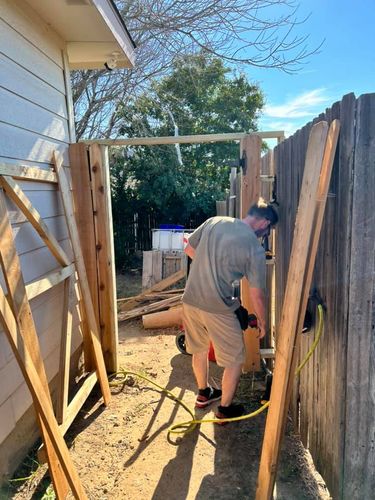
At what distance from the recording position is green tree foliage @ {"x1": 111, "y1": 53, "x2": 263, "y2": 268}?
1090 cm

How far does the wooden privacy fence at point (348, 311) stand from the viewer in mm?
1707

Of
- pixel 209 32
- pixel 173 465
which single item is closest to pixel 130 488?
pixel 173 465

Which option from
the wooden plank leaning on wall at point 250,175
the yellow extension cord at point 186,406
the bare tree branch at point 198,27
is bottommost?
the yellow extension cord at point 186,406

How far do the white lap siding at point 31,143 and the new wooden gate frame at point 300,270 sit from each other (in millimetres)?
1719

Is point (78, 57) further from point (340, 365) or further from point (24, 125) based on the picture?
point (340, 365)

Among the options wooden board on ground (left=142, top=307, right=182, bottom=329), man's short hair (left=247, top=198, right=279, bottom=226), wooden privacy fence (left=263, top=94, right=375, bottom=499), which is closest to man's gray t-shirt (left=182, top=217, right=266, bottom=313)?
man's short hair (left=247, top=198, right=279, bottom=226)

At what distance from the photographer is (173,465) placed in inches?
105

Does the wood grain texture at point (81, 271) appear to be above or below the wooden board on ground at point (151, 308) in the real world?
above

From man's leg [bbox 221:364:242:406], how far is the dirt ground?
24 centimetres

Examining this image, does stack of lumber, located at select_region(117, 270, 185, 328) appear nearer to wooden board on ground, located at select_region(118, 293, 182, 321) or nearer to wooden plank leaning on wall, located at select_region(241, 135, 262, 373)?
→ wooden board on ground, located at select_region(118, 293, 182, 321)

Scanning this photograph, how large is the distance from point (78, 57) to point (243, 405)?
13.7 ft

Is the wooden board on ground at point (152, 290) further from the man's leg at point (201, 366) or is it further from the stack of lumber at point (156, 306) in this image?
the man's leg at point (201, 366)

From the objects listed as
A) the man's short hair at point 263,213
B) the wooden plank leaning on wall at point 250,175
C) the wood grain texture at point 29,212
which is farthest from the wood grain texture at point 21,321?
the wooden plank leaning on wall at point 250,175

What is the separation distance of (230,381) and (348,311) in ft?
4.87
